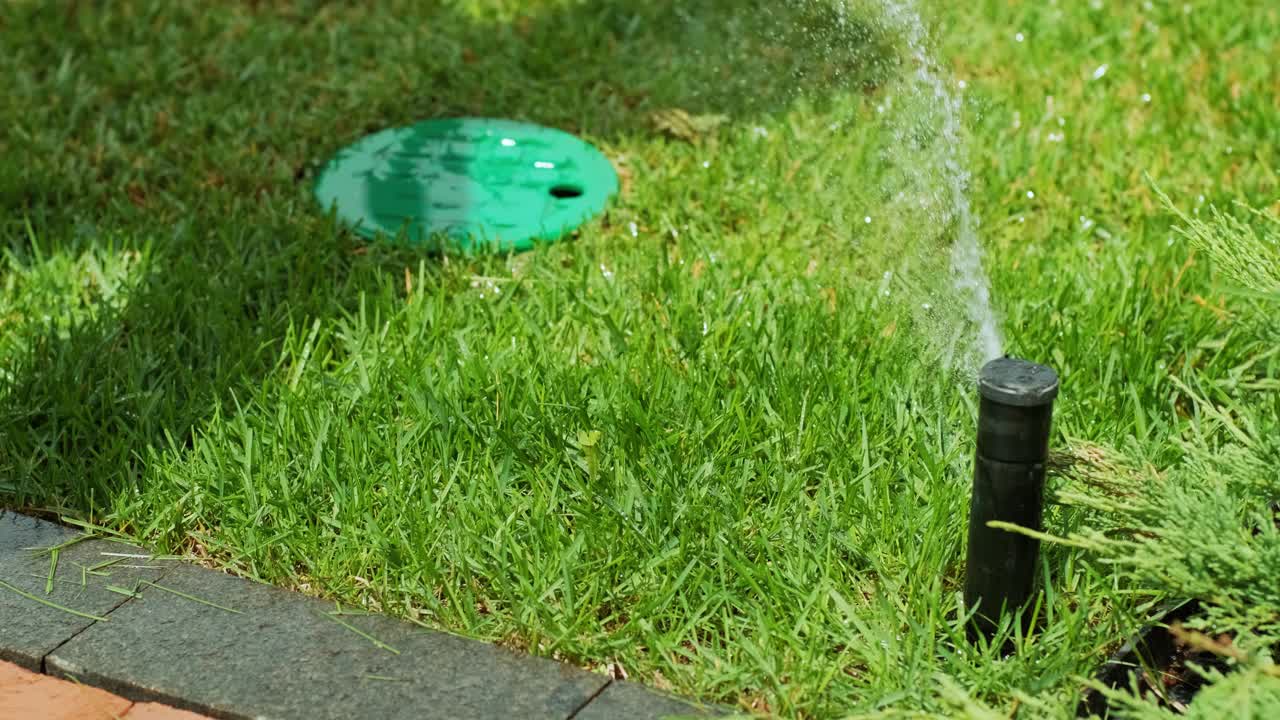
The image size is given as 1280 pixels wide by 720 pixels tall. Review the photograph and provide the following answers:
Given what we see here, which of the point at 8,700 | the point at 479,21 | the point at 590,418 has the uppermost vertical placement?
the point at 479,21

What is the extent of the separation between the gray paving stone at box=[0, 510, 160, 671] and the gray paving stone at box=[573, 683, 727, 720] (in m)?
0.93

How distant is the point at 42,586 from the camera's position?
8.89 feet

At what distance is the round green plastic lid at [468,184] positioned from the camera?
13.2 feet

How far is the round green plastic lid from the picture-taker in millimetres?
4016

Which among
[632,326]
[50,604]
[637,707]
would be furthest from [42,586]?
[632,326]

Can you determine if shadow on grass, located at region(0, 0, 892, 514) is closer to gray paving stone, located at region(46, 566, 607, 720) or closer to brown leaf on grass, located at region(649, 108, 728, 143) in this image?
brown leaf on grass, located at region(649, 108, 728, 143)

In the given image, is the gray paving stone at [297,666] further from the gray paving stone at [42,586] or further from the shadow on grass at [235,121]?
the shadow on grass at [235,121]

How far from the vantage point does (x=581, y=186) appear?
4270mm

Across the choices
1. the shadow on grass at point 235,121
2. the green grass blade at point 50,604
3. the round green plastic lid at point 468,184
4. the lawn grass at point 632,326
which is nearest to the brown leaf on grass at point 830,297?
the lawn grass at point 632,326

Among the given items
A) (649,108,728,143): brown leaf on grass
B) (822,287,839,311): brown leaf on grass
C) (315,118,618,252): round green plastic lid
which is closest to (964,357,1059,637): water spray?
(822,287,839,311): brown leaf on grass

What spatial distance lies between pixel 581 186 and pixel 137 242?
49.1 inches

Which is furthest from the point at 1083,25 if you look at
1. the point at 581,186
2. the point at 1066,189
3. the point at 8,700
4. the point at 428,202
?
the point at 8,700

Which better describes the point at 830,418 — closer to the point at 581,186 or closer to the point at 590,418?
the point at 590,418

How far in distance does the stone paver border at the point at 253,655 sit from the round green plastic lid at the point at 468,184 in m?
1.43
